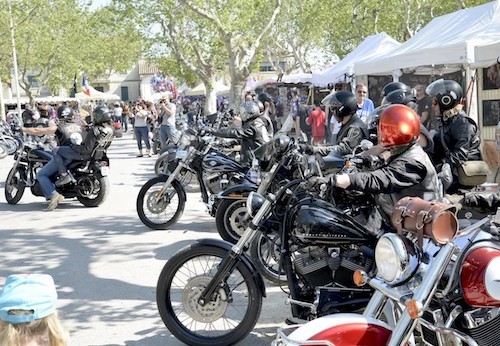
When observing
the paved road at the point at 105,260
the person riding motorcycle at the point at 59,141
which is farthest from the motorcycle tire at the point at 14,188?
the person riding motorcycle at the point at 59,141

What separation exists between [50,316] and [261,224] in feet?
6.39

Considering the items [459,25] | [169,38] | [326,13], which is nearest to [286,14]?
[326,13]

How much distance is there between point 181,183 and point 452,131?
3.56 meters

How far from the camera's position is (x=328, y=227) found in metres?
3.48

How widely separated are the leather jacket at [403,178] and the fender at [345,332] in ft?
3.77

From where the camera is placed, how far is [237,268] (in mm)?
3963

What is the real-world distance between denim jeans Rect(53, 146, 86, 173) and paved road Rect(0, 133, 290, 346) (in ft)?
2.41

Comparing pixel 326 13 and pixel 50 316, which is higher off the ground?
pixel 326 13

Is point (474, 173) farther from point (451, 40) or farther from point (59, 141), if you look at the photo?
point (59, 141)

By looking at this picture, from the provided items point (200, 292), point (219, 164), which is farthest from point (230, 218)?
point (200, 292)

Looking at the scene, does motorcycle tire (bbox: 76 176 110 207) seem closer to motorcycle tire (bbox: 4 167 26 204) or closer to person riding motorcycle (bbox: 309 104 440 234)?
motorcycle tire (bbox: 4 167 26 204)

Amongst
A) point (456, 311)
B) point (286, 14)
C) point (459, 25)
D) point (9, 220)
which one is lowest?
point (9, 220)

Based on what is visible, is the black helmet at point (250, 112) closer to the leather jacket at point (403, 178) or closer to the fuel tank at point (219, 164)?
the fuel tank at point (219, 164)

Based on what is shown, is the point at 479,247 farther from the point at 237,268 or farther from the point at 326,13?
the point at 326,13
